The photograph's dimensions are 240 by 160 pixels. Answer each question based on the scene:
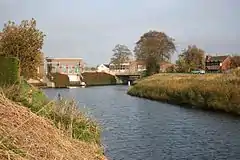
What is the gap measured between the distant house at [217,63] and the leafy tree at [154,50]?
30032mm

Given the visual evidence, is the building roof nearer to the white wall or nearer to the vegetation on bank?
the vegetation on bank

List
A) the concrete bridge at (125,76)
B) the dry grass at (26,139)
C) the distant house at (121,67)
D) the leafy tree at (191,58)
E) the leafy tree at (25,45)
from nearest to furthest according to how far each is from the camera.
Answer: the dry grass at (26,139) < the leafy tree at (25,45) < the leafy tree at (191,58) < the concrete bridge at (125,76) < the distant house at (121,67)

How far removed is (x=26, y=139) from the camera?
6.03 metres

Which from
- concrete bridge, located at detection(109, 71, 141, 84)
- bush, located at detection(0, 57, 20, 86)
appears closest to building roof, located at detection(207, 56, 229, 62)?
concrete bridge, located at detection(109, 71, 141, 84)

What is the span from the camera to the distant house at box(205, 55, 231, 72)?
113 metres

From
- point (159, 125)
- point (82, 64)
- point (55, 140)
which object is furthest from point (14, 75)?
point (82, 64)

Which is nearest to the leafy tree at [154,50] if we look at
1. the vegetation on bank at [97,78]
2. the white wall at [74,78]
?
the vegetation on bank at [97,78]

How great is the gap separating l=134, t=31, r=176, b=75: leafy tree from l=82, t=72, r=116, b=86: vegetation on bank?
2873 cm

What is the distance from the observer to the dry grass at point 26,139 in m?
5.46

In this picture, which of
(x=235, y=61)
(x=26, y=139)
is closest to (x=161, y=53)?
(x=235, y=61)

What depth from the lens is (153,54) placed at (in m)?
84.7

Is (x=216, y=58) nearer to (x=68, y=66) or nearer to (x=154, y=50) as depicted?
(x=154, y=50)

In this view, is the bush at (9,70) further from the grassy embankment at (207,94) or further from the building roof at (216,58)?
the building roof at (216,58)

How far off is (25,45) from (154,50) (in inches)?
2171
